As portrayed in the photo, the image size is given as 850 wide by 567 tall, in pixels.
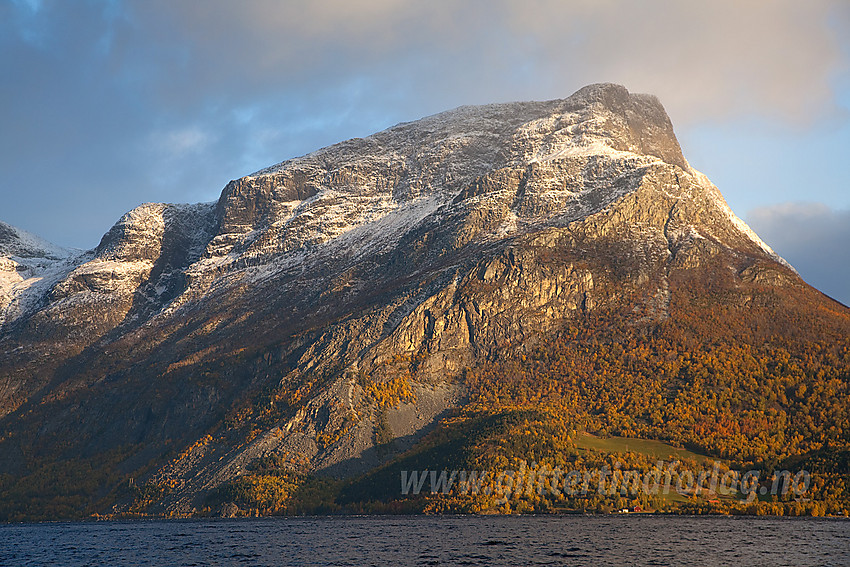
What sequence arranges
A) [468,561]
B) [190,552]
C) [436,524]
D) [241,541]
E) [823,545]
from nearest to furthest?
[468,561] → [823,545] → [190,552] → [241,541] → [436,524]

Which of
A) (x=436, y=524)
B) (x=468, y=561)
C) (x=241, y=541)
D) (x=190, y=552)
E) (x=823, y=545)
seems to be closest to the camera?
(x=468, y=561)

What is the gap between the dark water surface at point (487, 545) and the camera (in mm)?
141750

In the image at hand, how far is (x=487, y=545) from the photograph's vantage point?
158m

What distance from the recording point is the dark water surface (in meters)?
142

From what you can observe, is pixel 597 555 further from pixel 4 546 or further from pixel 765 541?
pixel 4 546

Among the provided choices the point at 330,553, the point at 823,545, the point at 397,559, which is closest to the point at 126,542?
the point at 330,553

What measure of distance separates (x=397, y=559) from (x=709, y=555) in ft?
163

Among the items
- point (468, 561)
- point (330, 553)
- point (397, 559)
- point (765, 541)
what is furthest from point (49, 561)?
point (765, 541)

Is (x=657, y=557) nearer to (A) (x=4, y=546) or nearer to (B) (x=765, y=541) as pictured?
(B) (x=765, y=541)

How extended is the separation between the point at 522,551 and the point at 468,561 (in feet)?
41.6

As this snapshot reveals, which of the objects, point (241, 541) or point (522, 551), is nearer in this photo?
point (522, 551)

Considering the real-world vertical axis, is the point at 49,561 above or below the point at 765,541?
below

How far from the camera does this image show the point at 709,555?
144125 millimetres

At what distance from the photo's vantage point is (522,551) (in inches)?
5827
